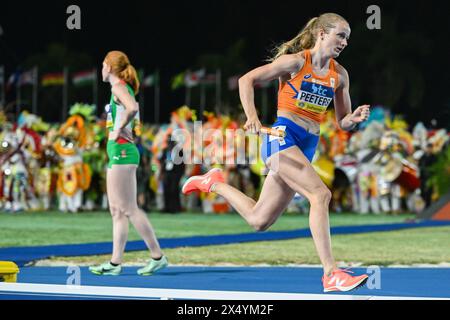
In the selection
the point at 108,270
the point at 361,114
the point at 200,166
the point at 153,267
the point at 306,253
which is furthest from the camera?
the point at 200,166

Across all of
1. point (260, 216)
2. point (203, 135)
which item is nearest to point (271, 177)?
point (260, 216)

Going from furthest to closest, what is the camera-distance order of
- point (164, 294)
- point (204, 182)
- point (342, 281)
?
point (204, 182) → point (342, 281) → point (164, 294)

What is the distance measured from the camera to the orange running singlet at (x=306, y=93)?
808 cm

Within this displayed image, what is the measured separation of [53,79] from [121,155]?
195ft

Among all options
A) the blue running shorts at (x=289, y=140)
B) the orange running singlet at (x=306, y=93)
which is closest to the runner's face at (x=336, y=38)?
the orange running singlet at (x=306, y=93)

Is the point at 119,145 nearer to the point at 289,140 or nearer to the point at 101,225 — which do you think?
the point at 289,140

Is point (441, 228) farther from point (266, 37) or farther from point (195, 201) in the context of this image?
point (266, 37)

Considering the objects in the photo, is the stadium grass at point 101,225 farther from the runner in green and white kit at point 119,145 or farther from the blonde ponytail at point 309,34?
the blonde ponytail at point 309,34

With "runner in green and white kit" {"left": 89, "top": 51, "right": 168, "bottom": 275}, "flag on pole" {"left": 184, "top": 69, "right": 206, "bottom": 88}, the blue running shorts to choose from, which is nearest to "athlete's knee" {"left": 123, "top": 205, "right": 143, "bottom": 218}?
"runner in green and white kit" {"left": 89, "top": 51, "right": 168, "bottom": 275}

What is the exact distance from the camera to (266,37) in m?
66.2

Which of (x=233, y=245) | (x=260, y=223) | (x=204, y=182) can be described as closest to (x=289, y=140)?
(x=260, y=223)

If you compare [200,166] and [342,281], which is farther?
[200,166]

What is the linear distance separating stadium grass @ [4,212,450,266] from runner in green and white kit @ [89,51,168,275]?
6.17ft

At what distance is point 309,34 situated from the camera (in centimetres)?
831
